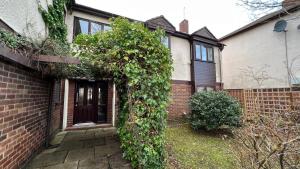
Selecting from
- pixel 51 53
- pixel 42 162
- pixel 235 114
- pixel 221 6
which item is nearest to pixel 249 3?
pixel 221 6

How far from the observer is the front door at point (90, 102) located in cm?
836

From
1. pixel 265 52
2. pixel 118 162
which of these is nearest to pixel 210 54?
pixel 265 52

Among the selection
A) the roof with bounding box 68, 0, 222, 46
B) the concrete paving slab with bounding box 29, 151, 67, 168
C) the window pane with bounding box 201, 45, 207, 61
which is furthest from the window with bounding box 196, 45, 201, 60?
the concrete paving slab with bounding box 29, 151, 67, 168

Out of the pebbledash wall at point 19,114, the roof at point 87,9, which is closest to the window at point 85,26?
the roof at point 87,9

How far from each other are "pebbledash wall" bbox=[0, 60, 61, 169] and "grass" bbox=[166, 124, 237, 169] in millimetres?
3475

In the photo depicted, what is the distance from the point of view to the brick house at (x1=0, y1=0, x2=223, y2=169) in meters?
2.80

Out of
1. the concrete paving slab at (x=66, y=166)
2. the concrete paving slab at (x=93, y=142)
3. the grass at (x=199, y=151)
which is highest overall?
the concrete paving slab at (x=66, y=166)

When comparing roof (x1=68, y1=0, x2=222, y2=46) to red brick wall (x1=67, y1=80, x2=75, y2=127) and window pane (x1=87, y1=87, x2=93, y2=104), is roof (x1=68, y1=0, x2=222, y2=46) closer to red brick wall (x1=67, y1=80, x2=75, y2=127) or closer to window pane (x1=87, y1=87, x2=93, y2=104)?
red brick wall (x1=67, y1=80, x2=75, y2=127)

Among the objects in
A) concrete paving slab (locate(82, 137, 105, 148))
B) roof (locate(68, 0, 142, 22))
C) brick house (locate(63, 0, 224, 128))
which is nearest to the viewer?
concrete paving slab (locate(82, 137, 105, 148))

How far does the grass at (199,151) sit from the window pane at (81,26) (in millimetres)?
6846

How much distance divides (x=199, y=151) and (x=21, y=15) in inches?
247

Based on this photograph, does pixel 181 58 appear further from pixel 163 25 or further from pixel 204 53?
pixel 163 25

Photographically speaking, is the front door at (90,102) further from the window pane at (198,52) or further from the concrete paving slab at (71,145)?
the window pane at (198,52)

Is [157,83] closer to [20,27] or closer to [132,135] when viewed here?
[132,135]
